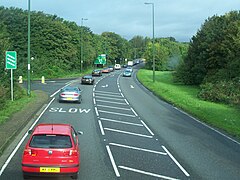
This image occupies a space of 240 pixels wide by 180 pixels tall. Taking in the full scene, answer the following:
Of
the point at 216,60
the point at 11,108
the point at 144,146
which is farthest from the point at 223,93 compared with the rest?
the point at 144,146

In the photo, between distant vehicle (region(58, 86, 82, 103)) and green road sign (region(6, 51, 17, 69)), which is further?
distant vehicle (region(58, 86, 82, 103))

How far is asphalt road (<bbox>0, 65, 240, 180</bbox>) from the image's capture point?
10.8 m

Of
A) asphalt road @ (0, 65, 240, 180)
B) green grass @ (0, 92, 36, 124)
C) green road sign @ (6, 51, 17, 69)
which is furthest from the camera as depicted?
green road sign @ (6, 51, 17, 69)

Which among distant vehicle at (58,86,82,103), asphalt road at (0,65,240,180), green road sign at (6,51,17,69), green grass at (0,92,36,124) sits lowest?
asphalt road at (0,65,240,180)

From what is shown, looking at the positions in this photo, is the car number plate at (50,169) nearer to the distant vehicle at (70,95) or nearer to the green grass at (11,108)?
the green grass at (11,108)

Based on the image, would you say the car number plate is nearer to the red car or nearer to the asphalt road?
the red car

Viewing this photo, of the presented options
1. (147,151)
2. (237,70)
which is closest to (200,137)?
(147,151)

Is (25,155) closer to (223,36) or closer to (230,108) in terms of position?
(230,108)

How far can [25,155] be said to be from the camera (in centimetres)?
938

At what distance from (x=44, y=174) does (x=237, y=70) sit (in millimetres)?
31147

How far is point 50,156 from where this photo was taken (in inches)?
368

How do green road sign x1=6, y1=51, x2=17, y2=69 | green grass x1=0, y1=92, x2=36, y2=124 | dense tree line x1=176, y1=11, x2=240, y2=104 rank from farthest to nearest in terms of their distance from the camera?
dense tree line x1=176, y1=11, x2=240, y2=104, green road sign x1=6, y1=51, x2=17, y2=69, green grass x1=0, y1=92, x2=36, y2=124

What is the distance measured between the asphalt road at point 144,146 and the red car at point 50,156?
83 centimetres

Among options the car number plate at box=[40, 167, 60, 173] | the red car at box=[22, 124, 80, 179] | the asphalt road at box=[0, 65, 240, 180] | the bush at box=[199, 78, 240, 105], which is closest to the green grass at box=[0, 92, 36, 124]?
the asphalt road at box=[0, 65, 240, 180]
